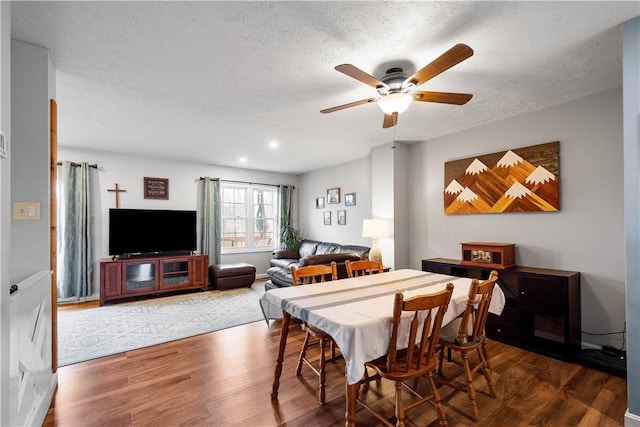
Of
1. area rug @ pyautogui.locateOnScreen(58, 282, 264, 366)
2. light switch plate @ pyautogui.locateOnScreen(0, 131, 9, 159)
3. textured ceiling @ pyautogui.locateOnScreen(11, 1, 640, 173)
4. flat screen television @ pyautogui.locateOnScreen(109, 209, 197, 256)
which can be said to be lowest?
area rug @ pyautogui.locateOnScreen(58, 282, 264, 366)

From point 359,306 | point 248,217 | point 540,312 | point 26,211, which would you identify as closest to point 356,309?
point 359,306

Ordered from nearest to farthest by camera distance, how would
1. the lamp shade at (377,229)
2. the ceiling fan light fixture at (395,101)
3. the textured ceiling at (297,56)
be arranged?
1. the textured ceiling at (297,56)
2. the ceiling fan light fixture at (395,101)
3. the lamp shade at (377,229)

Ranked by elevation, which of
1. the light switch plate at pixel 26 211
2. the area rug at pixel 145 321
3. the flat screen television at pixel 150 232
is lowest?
the area rug at pixel 145 321

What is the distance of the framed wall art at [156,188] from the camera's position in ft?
17.6

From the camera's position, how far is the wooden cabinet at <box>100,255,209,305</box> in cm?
458

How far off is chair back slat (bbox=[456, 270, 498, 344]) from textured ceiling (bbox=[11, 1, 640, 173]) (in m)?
1.63

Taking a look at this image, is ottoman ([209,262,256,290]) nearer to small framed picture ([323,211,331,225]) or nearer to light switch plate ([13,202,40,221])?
small framed picture ([323,211,331,225])

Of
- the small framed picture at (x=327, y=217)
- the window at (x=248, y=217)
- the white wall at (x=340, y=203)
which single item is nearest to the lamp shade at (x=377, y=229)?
the white wall at (x=340, y=203)

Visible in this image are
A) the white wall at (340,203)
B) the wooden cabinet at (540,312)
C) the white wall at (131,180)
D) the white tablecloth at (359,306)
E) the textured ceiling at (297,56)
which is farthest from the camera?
the white wall at (340,203)

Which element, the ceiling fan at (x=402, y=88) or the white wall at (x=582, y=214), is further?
the white wall at (x=582, y=214)

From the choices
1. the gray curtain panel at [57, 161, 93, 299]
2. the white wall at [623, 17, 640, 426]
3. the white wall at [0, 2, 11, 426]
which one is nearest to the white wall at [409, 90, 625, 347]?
the white wall at [623, 17, 640, 426]

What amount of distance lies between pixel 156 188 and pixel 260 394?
14.9ft

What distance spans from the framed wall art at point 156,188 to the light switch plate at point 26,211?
353cm

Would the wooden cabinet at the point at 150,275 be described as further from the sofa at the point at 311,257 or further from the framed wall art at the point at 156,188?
the sofa at the point at 311,257
